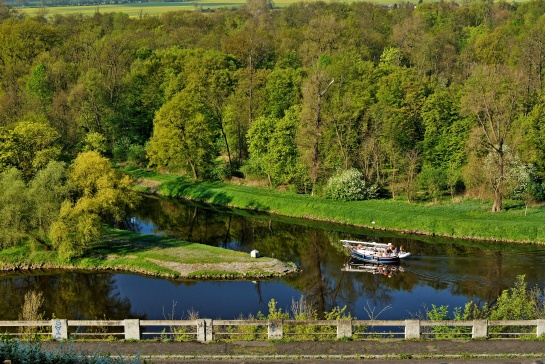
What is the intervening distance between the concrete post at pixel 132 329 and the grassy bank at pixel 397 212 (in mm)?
40599

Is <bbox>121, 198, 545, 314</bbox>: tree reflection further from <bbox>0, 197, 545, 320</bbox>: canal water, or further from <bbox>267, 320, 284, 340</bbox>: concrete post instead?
<bbox>267, 320, 284, 340</bbox>: concrete post

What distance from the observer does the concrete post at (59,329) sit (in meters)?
31.6

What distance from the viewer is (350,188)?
2923 inches

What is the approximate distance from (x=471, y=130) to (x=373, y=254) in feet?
93.5

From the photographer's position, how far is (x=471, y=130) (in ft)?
255

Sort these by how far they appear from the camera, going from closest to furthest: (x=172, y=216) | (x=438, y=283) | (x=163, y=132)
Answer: (x=438, y=283) → (x=172, y=216) → (x=163, y=132)

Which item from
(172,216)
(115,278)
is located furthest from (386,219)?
(115,278)

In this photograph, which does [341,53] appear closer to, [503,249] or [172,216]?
[172,216]

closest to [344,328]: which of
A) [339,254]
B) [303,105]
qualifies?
[339,254]

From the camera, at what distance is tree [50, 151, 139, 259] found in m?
56.2

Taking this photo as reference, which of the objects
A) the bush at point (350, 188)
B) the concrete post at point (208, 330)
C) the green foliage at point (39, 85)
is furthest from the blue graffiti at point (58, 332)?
the green foliage at point (39, 85)

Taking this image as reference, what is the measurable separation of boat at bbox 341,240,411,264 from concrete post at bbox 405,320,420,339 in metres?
25.2

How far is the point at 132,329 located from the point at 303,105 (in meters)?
52.5

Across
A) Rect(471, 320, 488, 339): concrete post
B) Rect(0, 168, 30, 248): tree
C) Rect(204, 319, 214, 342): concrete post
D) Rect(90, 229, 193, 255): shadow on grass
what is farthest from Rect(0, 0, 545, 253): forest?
Rect(471, 320, 488, 339): concrete post
